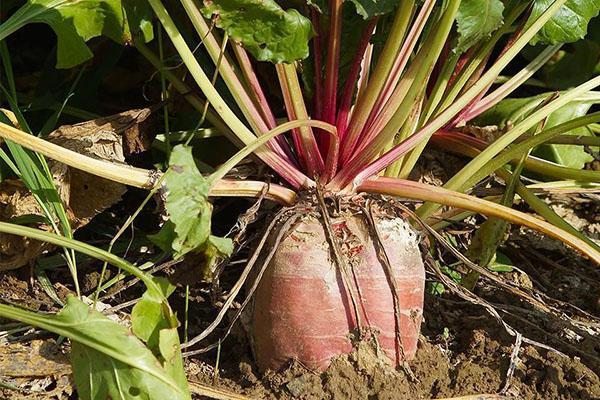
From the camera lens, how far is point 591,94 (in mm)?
2406

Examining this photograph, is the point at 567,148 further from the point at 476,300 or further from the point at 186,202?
the point at 186,202

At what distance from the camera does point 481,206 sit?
1810 millimetres

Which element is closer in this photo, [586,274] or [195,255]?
[195,255]

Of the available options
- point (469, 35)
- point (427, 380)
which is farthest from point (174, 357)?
point (469, 35)

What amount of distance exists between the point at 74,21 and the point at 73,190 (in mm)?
382

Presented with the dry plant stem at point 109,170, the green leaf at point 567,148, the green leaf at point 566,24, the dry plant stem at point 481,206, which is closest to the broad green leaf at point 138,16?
the dry plant stem at point 109,170

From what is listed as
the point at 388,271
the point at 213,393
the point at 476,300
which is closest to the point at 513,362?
the point at 476,300

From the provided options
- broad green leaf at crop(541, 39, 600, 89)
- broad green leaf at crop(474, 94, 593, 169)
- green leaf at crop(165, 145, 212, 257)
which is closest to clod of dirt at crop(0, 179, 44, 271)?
green leaf at crop(165, 145, 212, 257)

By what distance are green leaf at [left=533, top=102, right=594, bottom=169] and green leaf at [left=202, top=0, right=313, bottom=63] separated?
41.7 inches

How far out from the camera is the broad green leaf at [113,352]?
1.47 metres

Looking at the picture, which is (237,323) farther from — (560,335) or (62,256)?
(560,335)

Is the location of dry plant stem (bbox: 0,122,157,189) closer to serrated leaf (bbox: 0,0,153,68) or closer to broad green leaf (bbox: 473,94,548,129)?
serrated leaf (bbox: 0,0,153,68)

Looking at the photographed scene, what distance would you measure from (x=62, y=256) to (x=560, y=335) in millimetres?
1142

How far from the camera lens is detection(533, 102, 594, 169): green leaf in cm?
251
